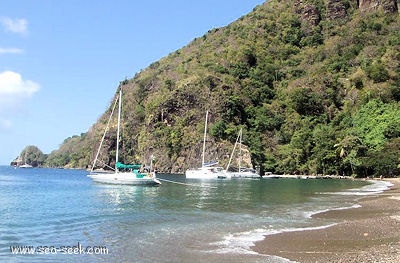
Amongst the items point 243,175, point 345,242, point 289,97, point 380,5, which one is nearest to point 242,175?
point 243,175

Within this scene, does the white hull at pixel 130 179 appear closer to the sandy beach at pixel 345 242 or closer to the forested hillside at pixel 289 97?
the sandy beach at pixel 345 242

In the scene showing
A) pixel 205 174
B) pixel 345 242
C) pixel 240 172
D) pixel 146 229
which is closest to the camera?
pixel 345 242

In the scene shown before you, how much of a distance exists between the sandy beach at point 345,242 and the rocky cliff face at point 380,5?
165191mm

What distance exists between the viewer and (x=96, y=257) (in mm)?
18531

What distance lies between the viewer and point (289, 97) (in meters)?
146

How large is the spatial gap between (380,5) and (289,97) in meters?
65.8

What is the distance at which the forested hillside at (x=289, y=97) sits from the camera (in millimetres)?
118688

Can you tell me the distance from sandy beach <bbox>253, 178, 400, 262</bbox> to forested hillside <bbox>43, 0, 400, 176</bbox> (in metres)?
75.7

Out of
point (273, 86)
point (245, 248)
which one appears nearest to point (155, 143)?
point (273, 86)

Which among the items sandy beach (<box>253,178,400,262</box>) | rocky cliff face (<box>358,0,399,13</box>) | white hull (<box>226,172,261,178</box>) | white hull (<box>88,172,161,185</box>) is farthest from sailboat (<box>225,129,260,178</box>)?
rocky cliff face (<box>358,0,399,13</box>)

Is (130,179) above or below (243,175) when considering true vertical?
below

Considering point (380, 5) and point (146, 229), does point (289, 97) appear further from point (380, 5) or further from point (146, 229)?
point (146, 229)

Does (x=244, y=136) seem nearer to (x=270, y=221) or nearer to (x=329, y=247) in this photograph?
(x=270, y=221)

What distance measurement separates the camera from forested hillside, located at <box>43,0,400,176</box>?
11869 centimetres
